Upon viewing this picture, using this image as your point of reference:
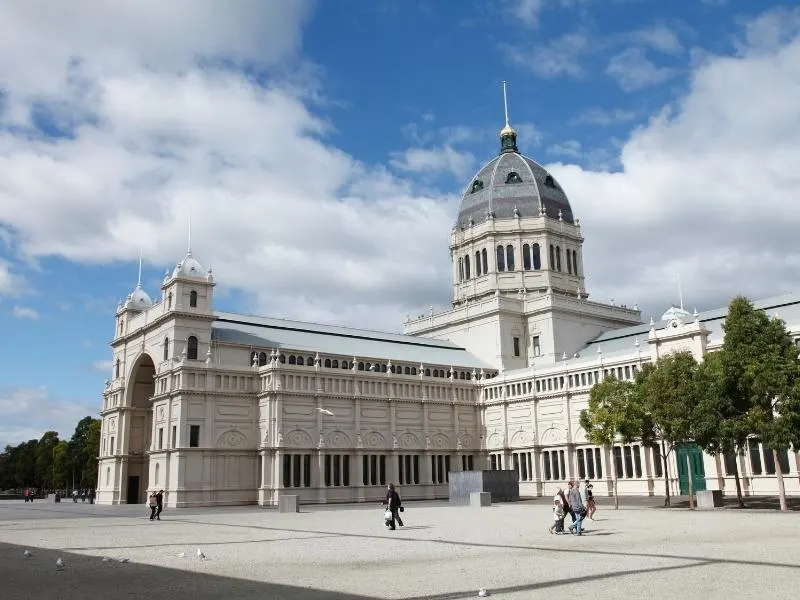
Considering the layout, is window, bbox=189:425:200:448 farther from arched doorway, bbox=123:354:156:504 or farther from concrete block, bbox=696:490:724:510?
concrete block, bbox=696:490:724:510

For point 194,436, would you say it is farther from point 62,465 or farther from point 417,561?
point 62,465

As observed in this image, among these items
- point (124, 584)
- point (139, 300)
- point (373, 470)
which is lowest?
point (124, 584)

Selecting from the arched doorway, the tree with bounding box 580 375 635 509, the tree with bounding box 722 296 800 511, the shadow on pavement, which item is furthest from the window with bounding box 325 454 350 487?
the shadow on pavement

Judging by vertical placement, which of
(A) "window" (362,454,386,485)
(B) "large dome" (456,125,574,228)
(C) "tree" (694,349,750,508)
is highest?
(B) "large dome" (456,125,574,228)

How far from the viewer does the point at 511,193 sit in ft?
366

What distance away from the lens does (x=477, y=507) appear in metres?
60.1

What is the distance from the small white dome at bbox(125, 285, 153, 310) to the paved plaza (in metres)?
58.0

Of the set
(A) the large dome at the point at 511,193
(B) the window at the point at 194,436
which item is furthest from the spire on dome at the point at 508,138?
(B) the window at the point at 194,436

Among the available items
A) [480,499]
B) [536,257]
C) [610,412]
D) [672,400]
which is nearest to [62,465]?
[536,257]

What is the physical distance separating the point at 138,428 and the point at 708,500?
66758mm

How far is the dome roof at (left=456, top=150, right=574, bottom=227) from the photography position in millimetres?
110250

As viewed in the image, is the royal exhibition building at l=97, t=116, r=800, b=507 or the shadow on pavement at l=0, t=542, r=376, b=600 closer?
the shadow on pavement at l=0, t=542, r=376, b=600

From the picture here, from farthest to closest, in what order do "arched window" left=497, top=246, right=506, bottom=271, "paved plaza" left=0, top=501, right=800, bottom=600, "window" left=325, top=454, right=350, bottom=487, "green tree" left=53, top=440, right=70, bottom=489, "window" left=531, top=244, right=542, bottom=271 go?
1. "green tree" left=53, top=440, right=70, bottom=489
2. "arched window" left=497, top=246, right=506, bottom=271
3. "window" left=531, top=244, right=542, bottom=271
4. "window" left=325, top=454, right=350, bottom=487
5. "paved plaza" left=0, top=501, right=800, bottom=600

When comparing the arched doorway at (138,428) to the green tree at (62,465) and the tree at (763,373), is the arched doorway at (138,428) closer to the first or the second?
the green tree at (62,465)
